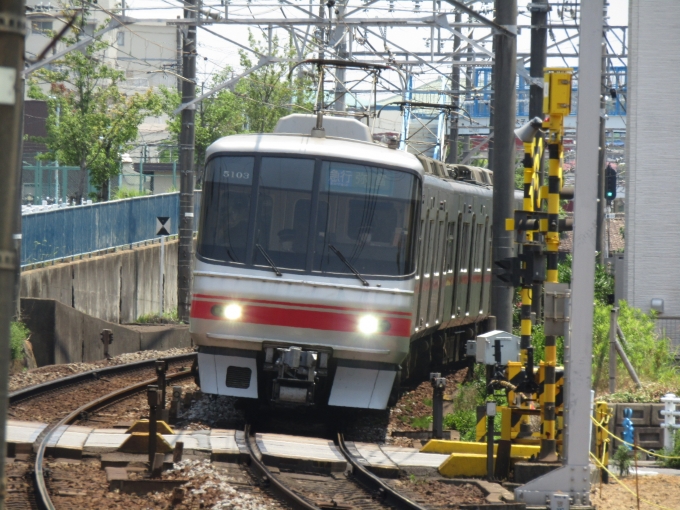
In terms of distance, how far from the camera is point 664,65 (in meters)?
18.1

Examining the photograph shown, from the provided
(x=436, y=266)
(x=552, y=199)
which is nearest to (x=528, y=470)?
(x=552, y=199)

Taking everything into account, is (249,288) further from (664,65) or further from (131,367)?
(664,65)

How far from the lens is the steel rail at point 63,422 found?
7.68 metres

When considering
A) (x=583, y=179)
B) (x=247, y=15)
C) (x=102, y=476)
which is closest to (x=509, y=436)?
(x=583, y=179)

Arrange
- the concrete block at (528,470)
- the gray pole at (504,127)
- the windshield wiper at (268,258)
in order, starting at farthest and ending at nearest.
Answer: the gray pole at (504,127) < the windshield wiper at (268,258) < the concrete block at (528,470)

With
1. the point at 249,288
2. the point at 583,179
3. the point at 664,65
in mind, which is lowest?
the point at 249,288

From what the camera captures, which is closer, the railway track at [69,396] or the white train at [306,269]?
the railway track at [69,396]

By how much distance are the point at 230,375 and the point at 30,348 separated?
734 centimetres

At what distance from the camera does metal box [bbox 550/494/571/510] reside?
8.09 metres

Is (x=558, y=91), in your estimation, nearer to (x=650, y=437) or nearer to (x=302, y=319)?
(x=302, y=319)

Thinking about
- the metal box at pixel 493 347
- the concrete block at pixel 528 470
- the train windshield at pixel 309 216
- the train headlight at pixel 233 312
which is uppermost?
the train windshield at pixel 309 216

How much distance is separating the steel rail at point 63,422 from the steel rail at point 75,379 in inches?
11.1

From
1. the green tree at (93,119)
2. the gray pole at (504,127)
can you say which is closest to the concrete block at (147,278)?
the green tree at (93,119)

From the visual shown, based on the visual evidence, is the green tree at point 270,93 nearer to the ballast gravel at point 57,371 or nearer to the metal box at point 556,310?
the ballast gravel at point 57,371
